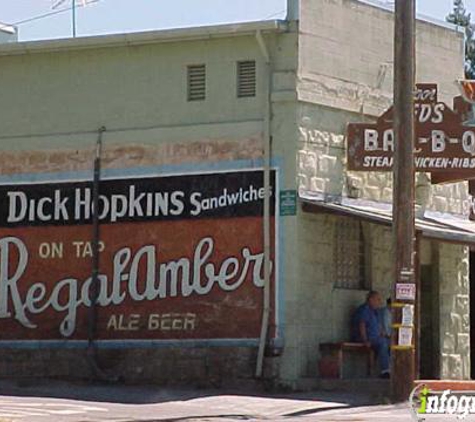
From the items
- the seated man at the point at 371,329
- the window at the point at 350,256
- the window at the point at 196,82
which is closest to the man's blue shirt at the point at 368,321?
the seated man at the point at 371,329

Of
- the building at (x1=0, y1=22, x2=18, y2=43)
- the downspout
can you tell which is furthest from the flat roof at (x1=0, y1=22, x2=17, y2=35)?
the downspout

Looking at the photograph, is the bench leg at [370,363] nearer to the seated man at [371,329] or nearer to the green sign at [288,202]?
the seated man at [371,329]

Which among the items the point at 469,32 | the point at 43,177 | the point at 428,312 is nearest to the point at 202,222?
the point at 43,177

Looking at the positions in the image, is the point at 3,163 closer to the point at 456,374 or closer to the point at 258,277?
the point at 258,277

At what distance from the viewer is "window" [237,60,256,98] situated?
985 inches

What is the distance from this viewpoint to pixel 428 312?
27.5 meters

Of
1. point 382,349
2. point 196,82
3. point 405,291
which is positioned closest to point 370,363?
point 382,349

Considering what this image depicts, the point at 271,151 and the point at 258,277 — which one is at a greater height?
the point at 271,151

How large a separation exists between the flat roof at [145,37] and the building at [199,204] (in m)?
0.04

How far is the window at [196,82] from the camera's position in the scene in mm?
25469

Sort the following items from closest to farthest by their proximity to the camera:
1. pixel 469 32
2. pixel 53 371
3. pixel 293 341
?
pixel 293 341 < pixel 53 371 < pixel 469 32

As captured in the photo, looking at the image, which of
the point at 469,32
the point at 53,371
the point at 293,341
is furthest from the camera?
the point at 469,32

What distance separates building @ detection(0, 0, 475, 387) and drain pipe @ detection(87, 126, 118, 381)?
0.12 feet

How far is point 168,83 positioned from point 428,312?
6.87m
